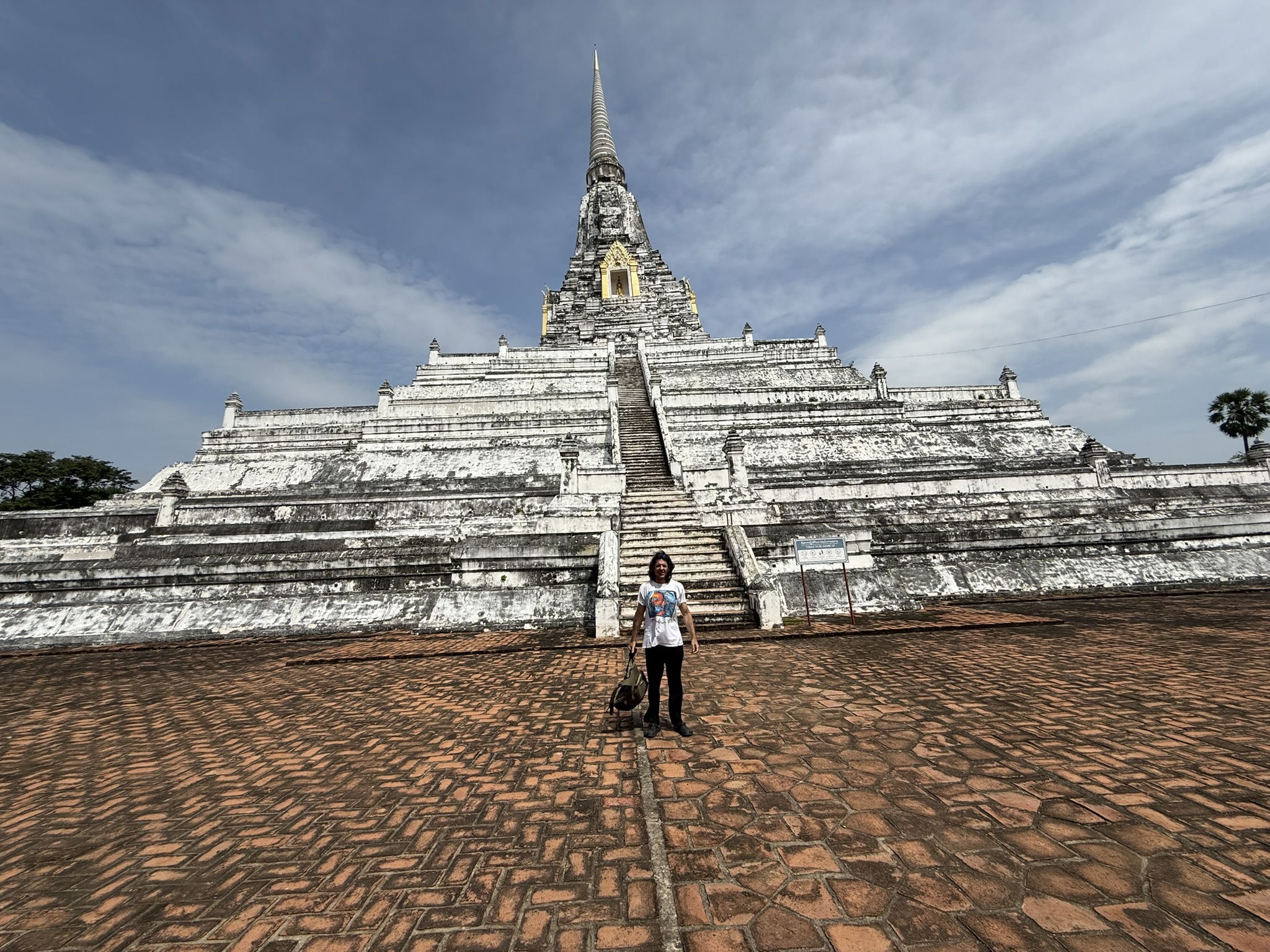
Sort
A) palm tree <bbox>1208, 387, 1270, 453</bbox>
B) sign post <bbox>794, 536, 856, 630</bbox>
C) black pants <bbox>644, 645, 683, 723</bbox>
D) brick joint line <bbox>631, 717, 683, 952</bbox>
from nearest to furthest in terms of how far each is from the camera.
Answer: brick joint line <bbox>631, 717, 683, 952</bbox>, black pants <bbox>644, 645, 683, 723</bbox>, sign post <bbox>794, 536, 856, 630</bbox>, palm tree <bbox>1208, 387, 1270, 453</bbox>

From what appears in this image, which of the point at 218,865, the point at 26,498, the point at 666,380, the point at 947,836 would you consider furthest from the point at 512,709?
the point at 26,498

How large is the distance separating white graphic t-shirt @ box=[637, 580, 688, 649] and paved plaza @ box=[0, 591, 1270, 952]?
90 centimetres

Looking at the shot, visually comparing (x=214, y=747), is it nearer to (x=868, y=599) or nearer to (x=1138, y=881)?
(x=1138, y=881)

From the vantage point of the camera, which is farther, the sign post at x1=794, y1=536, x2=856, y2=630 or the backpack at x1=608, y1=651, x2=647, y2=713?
the sign post at x1=794, y1=536, x2=856, y2=630

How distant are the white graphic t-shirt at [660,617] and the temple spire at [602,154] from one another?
192ft

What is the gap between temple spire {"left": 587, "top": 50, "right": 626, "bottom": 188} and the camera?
5447cm

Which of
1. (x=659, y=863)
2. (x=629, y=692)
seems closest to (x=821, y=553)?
(x=629, y=692)

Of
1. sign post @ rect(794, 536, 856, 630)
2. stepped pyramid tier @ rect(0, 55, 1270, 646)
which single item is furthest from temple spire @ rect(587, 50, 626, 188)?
sign post @ rect(794, 536, 856, 630)

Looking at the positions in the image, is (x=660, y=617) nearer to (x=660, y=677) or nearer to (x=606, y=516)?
(x=660, y=677)

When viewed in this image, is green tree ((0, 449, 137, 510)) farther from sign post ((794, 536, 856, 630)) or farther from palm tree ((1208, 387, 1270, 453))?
palm tree ((1208, 387, 1270, 453))

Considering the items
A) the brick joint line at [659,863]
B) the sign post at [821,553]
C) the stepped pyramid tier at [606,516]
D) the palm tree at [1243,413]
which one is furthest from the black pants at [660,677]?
the palm tree at [1243,413]

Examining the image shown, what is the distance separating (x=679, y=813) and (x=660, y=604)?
5.93 feet

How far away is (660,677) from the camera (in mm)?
4836

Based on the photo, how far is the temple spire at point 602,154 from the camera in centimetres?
5447
